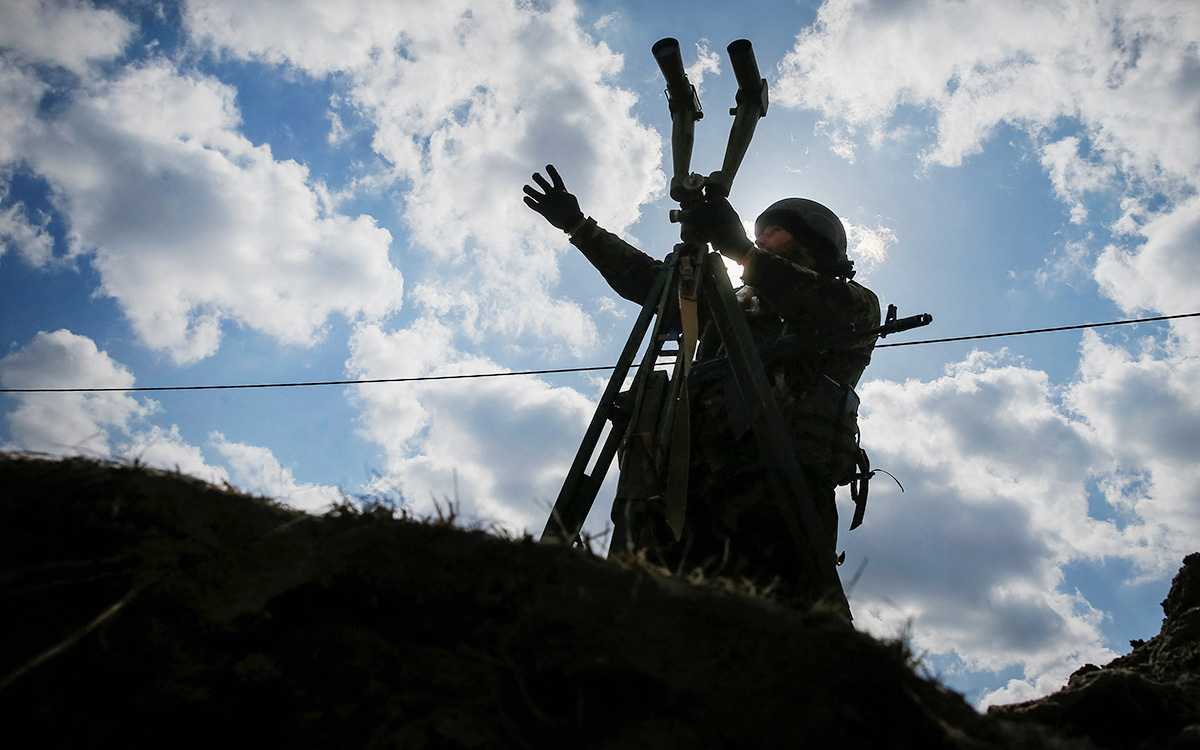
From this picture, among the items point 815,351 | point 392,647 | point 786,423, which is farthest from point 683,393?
point 392,647

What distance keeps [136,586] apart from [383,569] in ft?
1.76

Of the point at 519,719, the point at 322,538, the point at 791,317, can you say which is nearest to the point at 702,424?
the point at 791,317

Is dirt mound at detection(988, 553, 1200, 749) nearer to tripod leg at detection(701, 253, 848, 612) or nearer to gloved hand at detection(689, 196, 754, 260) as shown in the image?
tripod leg at detection(701, 253, 848, 612)

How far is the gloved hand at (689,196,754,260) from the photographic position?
410cm

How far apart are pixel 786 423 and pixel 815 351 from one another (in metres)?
0.55

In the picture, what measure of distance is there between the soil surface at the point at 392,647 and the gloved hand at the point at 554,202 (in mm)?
3606

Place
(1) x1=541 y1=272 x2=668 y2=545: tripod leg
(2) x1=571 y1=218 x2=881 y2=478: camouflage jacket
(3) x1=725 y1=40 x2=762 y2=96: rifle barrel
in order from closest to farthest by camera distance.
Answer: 1. (1) x1=541 y1=272 x2=668 y2=545: tripod leg
2. (3) x1=725 y1=40 x2=762 y2=96: rifle barrel
3. (2) x1=571 y1=218 x2=881 y2=478: camouflage jacket

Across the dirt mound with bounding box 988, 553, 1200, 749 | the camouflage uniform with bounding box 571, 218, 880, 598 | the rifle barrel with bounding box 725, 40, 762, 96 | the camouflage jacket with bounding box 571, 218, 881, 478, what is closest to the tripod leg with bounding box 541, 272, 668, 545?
the camouflage uniform with bounding box 571, 218, 880, 598

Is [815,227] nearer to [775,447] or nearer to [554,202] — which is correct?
[554,202]

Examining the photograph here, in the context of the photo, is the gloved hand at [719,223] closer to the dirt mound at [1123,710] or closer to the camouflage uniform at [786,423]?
the camouflage uniform at [786,423]

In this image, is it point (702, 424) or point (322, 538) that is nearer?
point (322, 538)

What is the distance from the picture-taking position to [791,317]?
461 centimetres

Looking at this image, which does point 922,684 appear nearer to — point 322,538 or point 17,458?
point 322,538

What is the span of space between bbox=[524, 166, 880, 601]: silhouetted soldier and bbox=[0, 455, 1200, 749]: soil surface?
2.06 m
